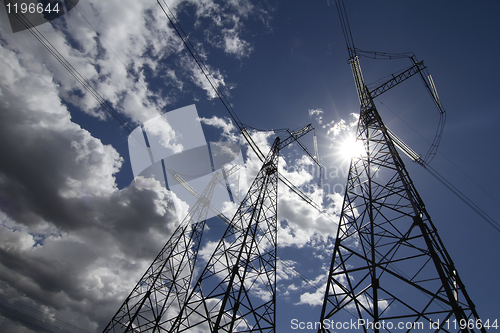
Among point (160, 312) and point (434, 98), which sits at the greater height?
point (434, 98)

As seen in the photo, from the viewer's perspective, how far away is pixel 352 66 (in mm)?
18375

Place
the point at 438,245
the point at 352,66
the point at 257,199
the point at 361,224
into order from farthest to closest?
1. the point at 352,66
2. the point at 257,199
3. the point at 361,224
4. the point at 438,245

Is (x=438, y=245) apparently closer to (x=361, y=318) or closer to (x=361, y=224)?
(x=361, y=224)

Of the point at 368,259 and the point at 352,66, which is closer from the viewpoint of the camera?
the point at 368,259

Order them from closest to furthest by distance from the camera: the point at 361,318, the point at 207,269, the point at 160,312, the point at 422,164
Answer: the point at 361,318
the point at 207,269
the point at 160,312
the point at 422,164

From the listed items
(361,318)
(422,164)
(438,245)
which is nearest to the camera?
(361,318)

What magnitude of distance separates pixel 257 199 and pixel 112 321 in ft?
41.2

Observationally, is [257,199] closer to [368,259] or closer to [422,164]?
[368,259]

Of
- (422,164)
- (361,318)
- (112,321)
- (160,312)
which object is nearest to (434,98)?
(422,164)

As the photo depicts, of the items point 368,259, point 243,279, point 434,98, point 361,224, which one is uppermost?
point 434,98

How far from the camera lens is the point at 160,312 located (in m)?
13.4

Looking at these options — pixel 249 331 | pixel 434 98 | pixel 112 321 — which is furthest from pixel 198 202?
pixel 434 98

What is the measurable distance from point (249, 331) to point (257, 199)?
24.8ft

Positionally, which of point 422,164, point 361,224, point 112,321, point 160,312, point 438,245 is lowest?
point 112,321
